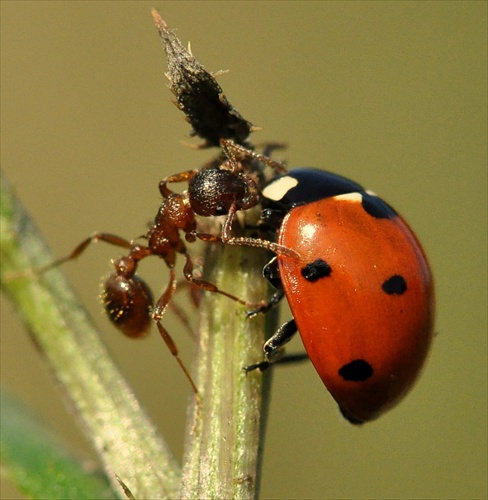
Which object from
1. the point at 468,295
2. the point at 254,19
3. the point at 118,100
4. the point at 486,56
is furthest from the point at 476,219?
the point at 118,100

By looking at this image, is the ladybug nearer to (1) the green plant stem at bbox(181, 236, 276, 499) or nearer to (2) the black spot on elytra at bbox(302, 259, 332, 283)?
(2) the black spot on elytra at bbox(302, 259, 332, 283)

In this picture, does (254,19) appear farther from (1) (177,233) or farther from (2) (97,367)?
(2) (97,367)

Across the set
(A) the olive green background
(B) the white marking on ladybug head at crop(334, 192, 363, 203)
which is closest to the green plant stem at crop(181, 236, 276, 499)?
(B) the white marking on ladybug head at crop(334, 192, 363, 203)

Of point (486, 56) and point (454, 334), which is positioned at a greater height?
point (486, 56)

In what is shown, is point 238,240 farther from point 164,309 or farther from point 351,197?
point 164,309

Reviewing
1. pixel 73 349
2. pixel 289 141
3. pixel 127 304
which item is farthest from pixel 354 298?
pixel 289 141

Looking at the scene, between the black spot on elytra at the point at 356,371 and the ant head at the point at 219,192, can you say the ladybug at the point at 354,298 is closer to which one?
the black spot on elytra at the point at 356,371
